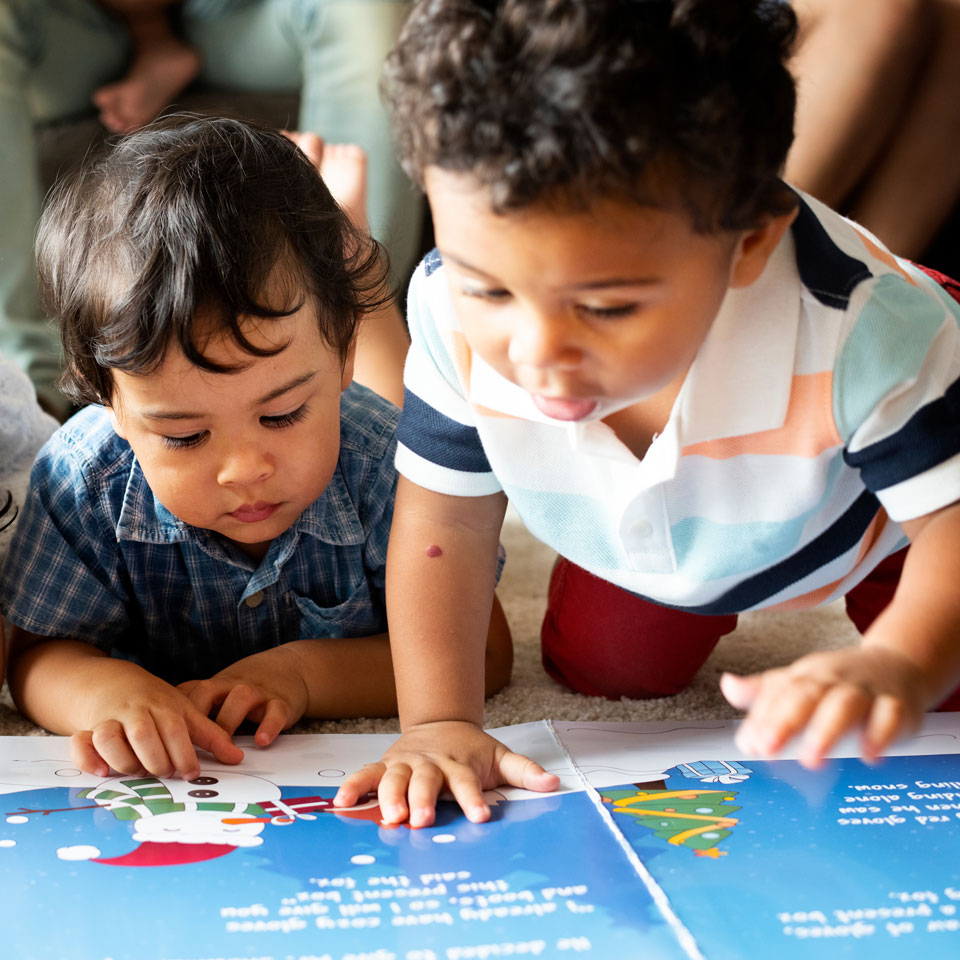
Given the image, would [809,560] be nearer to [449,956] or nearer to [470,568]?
[470,568]

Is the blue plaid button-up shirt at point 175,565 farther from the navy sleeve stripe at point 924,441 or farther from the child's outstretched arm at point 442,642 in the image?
the navy sleeve stripe at point 924,441

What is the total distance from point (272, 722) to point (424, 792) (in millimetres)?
150

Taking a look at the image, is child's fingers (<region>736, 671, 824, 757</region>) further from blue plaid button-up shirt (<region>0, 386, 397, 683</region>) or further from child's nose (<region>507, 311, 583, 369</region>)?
blue plaid button-up shirt (<region>0, 386, 397, 683</region>)

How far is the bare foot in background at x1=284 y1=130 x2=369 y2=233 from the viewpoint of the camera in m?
1.24

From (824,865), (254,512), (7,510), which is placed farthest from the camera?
(7,510)

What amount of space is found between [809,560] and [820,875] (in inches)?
8.8

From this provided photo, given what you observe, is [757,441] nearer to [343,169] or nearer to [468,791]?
[468,791]

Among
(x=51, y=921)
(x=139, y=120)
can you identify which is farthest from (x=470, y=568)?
(x=139, y=120)

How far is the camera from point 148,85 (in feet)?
4.88

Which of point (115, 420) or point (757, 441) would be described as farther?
point (115, 420)

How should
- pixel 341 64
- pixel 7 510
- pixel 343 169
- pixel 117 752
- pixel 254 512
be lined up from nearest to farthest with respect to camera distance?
pixel 117 752 → pixel 254 512 → pixel 7 510 → pixel 343 169 → pixel 341 64

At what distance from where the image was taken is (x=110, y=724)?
668 millimetres

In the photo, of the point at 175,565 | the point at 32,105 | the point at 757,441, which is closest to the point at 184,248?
the point at 175,565

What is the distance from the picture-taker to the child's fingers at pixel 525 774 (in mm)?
625
